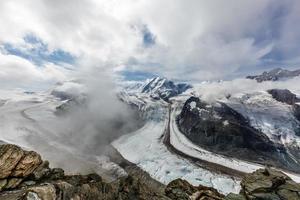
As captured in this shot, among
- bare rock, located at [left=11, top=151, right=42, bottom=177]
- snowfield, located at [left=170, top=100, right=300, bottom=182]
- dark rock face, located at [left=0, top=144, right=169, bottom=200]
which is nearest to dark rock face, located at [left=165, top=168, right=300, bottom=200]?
dark rock face, located at [left=0, top=144, right=169, bottom=200]

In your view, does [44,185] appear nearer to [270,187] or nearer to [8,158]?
[8,158]

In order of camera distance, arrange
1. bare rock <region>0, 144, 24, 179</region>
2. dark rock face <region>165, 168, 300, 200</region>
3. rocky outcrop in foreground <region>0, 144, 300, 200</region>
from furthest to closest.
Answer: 1. dark rock face <region>165, 168, 300, 200</region>
2. bare rock <region>0, 144, 24, 179</region>
3. rocky outcrop in foreground <region>0, 144, 300, 200</region>

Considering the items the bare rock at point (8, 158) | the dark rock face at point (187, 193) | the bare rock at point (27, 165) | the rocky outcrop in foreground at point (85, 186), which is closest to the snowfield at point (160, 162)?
the dark rock face at point (187, 193)

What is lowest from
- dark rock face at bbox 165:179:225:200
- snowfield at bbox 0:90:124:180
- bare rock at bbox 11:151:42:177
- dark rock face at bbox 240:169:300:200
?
snowfield at bbox 0:90:124:180

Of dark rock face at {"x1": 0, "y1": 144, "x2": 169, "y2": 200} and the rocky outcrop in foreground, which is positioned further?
the rocky outcrop in foreground

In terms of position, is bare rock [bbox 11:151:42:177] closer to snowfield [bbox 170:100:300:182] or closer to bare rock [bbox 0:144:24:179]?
bare rock [bbox 0:144:24:179]

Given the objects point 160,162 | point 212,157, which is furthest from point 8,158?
point 212,157

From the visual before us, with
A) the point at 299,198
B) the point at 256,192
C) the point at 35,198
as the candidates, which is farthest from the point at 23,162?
the point at 299,198

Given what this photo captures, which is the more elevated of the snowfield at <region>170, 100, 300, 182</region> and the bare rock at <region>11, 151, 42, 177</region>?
the bare rock at <region>11, 151, 42, 177</region>

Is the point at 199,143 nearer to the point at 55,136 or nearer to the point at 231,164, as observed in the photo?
the point at 231,164
